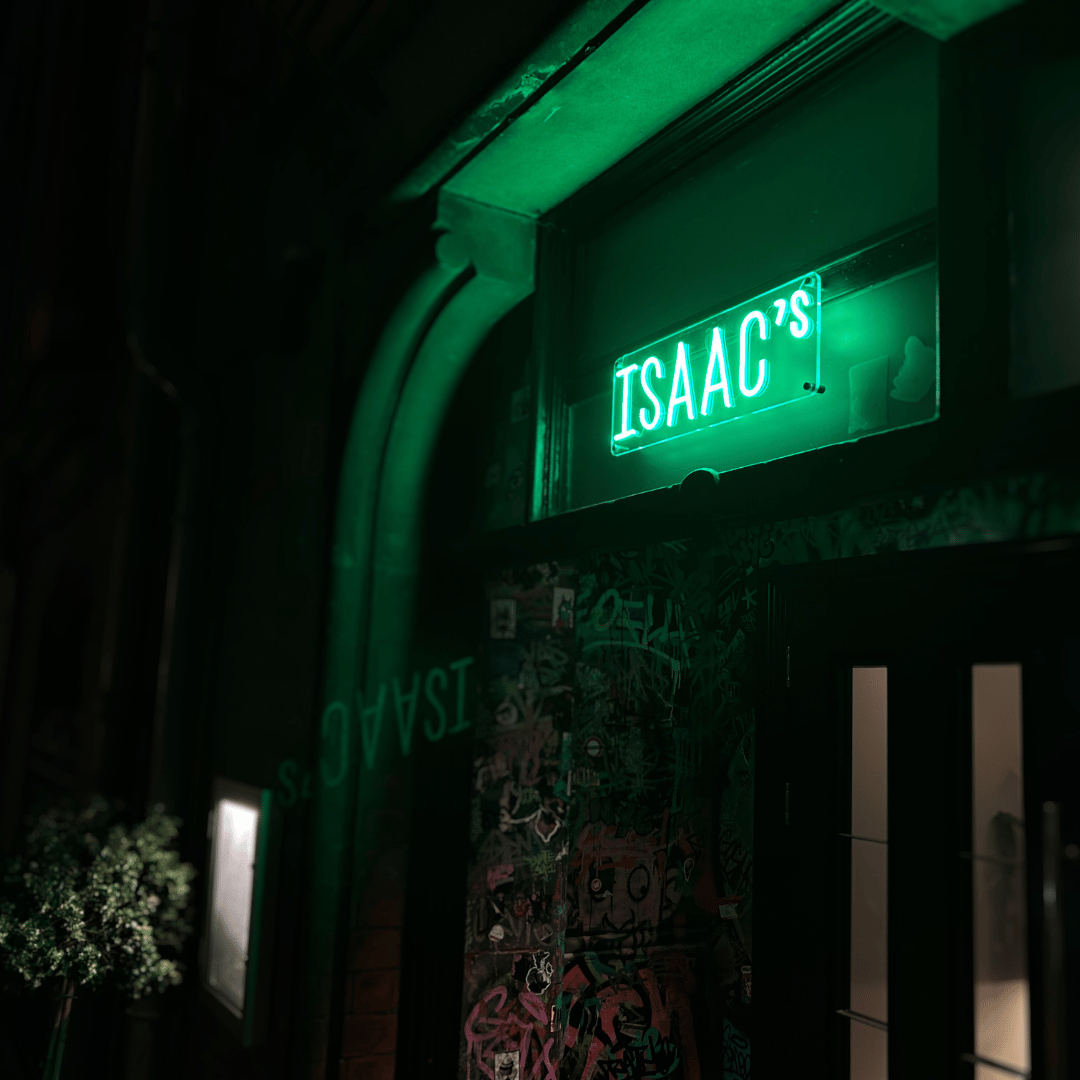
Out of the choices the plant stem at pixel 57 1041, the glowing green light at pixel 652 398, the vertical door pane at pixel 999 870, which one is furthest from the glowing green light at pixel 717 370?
the plant stem at pixel 57 1041

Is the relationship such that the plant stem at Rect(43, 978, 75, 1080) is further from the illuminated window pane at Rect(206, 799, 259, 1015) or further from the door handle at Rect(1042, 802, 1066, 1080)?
the door handle at Rect(1042, 802, 1066, 1080)

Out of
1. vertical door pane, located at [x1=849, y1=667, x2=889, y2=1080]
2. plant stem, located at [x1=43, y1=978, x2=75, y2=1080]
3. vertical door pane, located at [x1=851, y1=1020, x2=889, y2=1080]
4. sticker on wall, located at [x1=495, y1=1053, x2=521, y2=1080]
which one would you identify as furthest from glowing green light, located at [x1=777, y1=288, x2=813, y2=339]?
plant stem, located at [x1=43, y1=978, x2=75, y2=1080]

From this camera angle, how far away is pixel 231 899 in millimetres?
4578

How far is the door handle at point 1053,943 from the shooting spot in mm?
1795

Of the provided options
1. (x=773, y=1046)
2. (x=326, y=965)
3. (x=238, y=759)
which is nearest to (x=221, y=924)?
(x=238, y=759)

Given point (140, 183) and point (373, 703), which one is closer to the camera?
point (373, 703)

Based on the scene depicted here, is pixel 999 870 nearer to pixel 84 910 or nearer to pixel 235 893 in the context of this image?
pixel 84 910

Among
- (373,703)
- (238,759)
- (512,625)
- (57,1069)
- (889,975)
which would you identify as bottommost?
(57,1069)

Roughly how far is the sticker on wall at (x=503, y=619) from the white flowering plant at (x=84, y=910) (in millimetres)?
1769

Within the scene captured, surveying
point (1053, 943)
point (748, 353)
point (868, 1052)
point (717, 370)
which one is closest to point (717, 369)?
point (717, 370)

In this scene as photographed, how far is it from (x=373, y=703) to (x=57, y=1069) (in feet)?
5.95

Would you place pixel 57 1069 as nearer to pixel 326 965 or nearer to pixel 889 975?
pixel 326 965

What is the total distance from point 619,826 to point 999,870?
185cm

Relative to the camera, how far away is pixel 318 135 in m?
4.39
